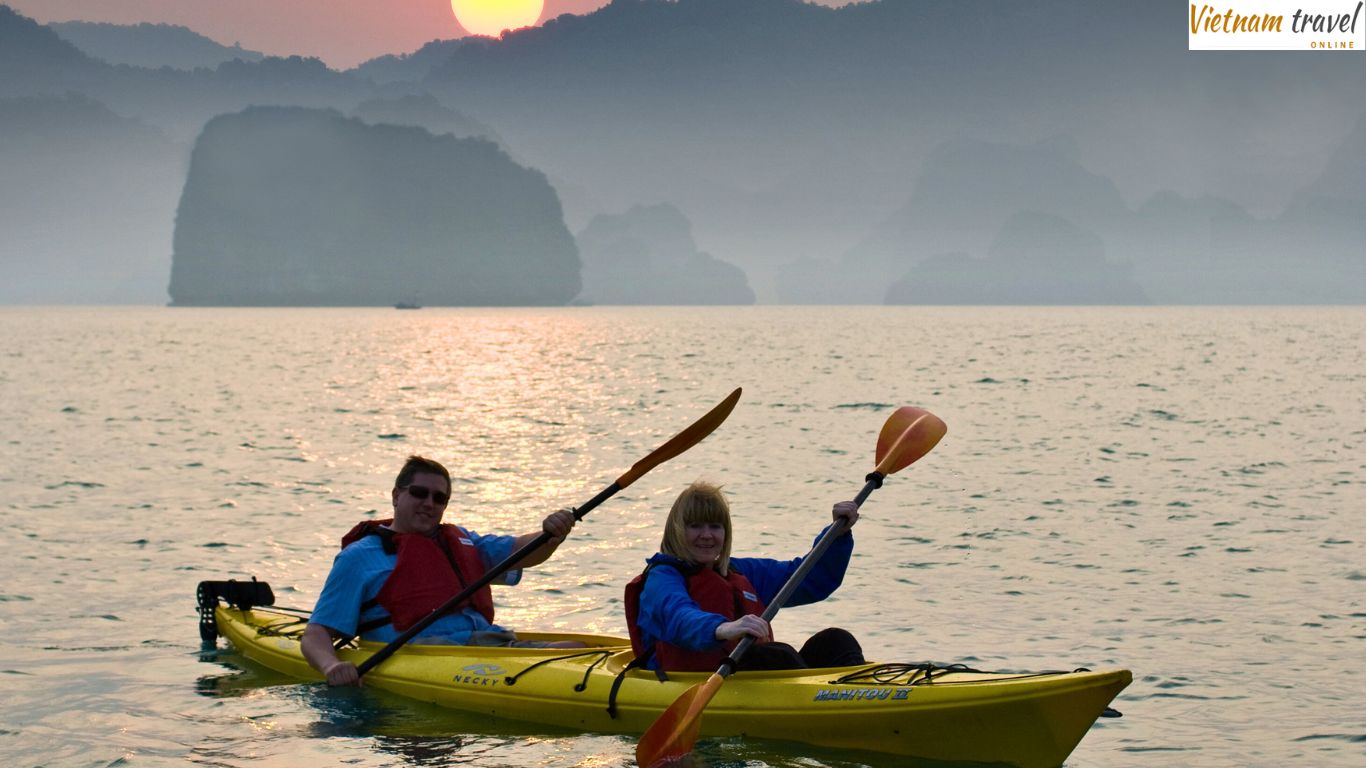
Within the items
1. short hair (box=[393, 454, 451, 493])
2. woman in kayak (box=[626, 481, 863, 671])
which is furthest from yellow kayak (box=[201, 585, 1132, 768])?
short hair (box=[393, 454, 451, 493])

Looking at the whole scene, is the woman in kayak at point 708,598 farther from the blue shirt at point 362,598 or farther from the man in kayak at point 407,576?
the blue shirt at point 362,598

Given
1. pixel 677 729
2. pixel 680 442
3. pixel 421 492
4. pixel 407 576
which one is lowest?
pixel 677 729

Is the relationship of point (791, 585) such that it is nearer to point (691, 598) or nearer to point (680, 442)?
point (691, 598)

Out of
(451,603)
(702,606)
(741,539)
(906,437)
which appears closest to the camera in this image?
(702,606)

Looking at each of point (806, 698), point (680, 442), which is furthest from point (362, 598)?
point (806, 698)

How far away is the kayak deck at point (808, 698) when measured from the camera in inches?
254

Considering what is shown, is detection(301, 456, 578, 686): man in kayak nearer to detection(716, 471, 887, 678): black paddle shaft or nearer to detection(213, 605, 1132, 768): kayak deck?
detection(213, 605, 1132, 768): kayak deck

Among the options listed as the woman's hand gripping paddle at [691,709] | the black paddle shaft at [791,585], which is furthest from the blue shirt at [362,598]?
the black paddle shaft at [791,585]

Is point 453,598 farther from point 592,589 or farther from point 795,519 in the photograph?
point 795,519

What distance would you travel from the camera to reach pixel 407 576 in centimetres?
805

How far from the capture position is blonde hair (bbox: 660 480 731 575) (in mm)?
6730

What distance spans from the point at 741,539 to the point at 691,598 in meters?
8.17

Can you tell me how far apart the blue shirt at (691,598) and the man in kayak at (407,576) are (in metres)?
0.99

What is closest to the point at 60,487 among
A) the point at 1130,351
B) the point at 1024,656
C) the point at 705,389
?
the point at 1024,656
